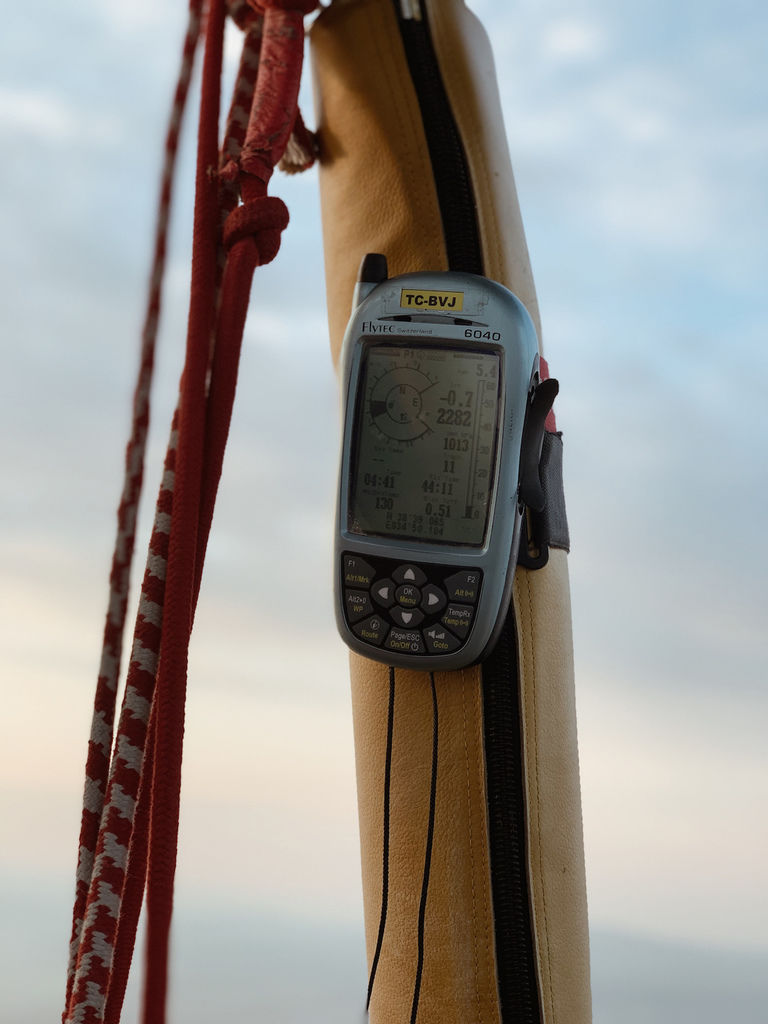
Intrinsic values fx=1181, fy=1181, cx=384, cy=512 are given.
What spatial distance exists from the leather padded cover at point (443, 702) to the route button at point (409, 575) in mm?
65

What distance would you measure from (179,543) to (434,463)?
0.59 feet

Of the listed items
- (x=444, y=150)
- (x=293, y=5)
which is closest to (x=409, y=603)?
(x=444, y=150)

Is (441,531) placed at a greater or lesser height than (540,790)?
greater

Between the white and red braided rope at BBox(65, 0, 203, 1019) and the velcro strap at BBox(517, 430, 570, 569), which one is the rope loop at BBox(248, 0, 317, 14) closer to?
the white and red braided rope at BBox(65, 0, 203, 1019)

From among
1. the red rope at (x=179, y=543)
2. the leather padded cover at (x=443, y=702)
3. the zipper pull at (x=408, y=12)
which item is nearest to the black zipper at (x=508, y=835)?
the leather padded cover at (x=443, y=702)

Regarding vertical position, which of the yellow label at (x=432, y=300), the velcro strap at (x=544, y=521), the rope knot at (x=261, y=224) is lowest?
the velcro strap at (x=544, y=521)

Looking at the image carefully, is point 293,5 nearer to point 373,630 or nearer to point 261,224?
point 261,224

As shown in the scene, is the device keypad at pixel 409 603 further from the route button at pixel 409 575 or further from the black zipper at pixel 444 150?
the black zipper at pixel 444 150

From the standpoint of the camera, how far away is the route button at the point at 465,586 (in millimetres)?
754

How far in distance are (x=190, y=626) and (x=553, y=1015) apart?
0.34 meters

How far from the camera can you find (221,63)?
0.87 metres

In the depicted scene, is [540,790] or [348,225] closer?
[540,790]

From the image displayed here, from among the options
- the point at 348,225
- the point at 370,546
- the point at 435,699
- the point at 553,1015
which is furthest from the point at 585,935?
the point at 348,225

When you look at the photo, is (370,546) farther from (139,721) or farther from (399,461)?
(139,721)
